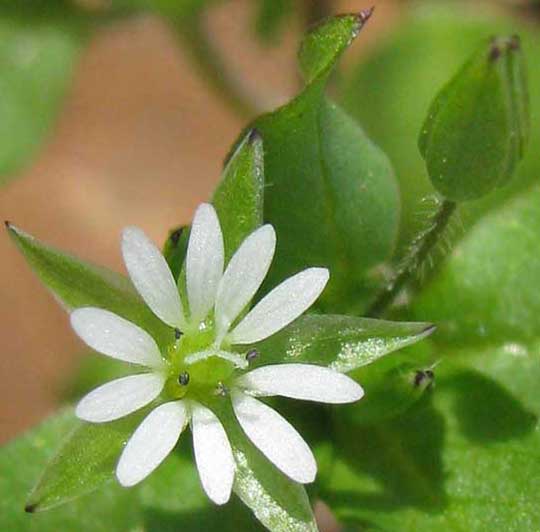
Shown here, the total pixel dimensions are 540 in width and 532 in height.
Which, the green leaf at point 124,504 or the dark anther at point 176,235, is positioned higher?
the dark anther at point 176,235

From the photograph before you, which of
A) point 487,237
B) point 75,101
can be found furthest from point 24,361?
point 487,237

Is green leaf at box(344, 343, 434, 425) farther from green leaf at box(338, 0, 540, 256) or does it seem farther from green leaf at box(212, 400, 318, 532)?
green leaf at box(338, 0, 540, 256)

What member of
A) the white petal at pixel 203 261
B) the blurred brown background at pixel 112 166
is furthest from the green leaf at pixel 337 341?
the blurred brown background at pixel 112 166

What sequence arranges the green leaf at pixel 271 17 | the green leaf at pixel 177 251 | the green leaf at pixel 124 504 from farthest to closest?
the green leaf at pixel 271 17
the green leaf at pixel 124 504
the green leaf at pixel 177 251

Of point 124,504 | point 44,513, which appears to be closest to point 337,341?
point 124,504

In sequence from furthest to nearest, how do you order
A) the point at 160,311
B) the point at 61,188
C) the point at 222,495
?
the point at 61,188, the point at 160,311, the point at 222,495

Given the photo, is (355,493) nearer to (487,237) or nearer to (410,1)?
(487,237)

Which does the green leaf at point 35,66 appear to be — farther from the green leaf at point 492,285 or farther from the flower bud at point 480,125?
the flower bud at point 480,125
